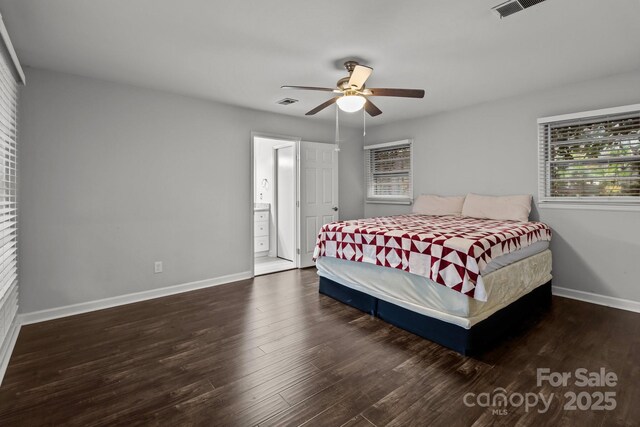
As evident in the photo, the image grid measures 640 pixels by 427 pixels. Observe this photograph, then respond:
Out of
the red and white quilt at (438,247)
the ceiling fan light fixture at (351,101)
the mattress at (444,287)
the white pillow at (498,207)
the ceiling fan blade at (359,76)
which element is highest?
the ceiling fan blade at (359,76)

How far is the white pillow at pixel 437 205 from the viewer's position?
4469 millimetres

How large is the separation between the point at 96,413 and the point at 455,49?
3.52m

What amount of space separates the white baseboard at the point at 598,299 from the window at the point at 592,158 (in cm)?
98

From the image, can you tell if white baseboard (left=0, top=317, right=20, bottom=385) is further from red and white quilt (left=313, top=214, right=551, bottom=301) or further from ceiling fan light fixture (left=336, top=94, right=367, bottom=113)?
ceiling fan light fixture (left=336, top=94, right=367, bottom=113)

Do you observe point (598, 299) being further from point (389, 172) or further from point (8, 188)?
point (8, 188)

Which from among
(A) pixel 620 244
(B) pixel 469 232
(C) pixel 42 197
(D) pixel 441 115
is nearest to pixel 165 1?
(C) pixel 42 197

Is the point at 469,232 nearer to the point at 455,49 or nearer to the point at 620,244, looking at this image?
the point at 455,49

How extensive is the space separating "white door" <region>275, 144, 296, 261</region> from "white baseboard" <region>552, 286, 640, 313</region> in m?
3.53

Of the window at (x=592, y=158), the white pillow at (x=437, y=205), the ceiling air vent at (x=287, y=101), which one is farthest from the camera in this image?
the white pillow at (x=437, y=205)

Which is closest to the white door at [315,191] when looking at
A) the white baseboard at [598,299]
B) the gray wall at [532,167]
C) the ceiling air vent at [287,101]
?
the ceiling air vent at [287,101]

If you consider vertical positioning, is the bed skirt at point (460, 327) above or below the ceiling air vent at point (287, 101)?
below

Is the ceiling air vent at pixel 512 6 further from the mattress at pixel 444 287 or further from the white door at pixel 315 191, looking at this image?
the white door at pixel 315 191

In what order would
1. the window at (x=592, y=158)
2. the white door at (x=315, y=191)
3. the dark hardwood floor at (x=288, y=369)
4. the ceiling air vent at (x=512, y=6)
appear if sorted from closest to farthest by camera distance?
the dark hardwood floor at (x=288, y=369), the ceiling air vent at (x=512, y=6), the window at (x=592, y=158), the white door at (x=315, y=191)

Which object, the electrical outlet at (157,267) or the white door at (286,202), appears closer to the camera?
the electrical outlet at (157,267)
